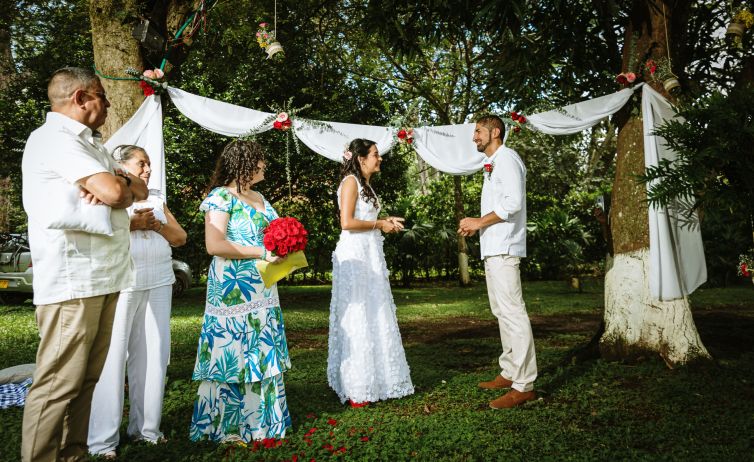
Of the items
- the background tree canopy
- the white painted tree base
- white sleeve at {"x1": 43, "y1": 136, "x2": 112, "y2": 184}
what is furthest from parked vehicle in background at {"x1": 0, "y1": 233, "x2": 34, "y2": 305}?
the white painted tree base

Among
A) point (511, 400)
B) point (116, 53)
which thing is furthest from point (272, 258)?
point (116, 53)

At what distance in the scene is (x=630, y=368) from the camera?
17.1ft

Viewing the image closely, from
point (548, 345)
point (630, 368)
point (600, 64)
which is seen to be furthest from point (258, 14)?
point (630, 368)

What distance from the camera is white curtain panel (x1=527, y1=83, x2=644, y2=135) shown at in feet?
18.2

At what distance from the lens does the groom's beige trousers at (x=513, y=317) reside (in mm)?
4406

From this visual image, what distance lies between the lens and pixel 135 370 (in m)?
3.60

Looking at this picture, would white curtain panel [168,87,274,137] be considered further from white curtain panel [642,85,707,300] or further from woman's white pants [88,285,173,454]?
white curtain panel [642,85,707,300]

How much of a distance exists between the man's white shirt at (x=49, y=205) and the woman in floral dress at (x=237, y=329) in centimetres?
100

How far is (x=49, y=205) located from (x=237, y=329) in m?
1.47

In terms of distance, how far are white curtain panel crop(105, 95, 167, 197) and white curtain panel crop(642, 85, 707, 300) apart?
442 cm

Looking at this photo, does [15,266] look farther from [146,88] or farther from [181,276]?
[146,88]

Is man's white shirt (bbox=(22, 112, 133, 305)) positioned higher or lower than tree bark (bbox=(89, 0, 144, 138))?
lower

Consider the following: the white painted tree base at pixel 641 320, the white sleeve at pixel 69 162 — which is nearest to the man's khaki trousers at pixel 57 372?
the white sleeve at pixel 69 162

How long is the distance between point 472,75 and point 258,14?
8204 millimetres
